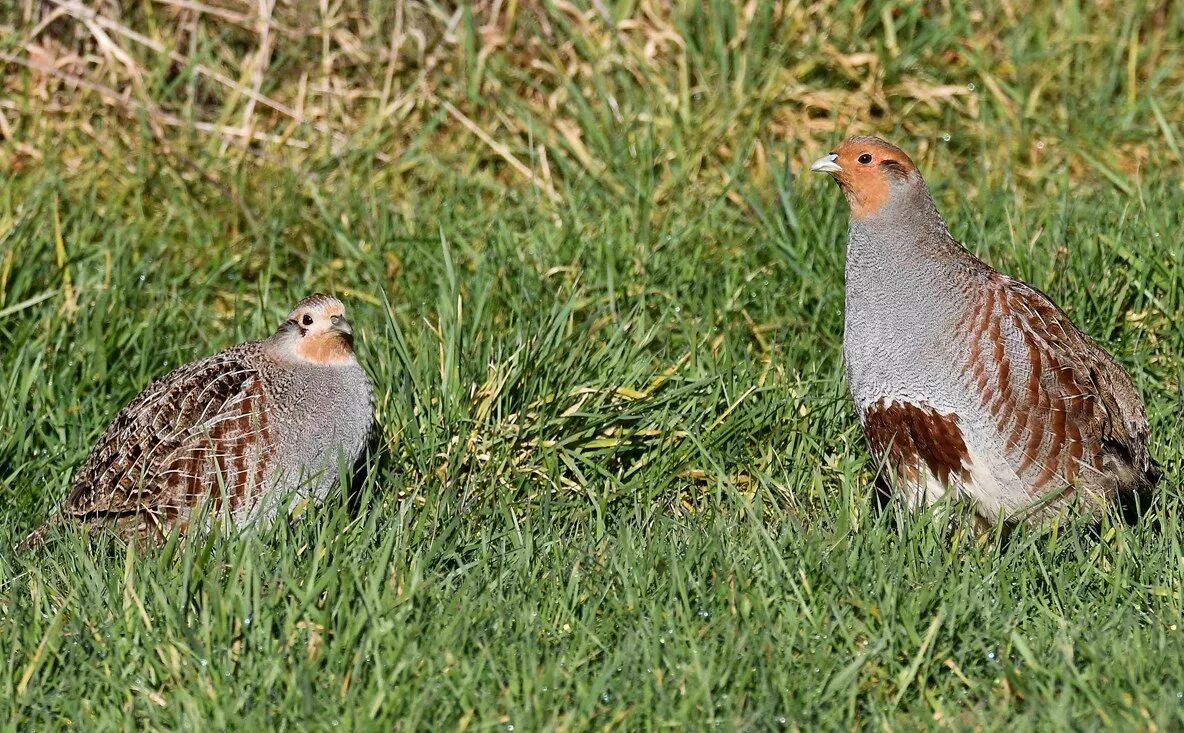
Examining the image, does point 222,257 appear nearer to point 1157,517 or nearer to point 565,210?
point 565,210

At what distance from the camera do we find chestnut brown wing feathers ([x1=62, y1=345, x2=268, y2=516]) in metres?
4.36

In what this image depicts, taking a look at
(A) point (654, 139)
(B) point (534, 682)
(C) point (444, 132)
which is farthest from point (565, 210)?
(B) point (534, 682)

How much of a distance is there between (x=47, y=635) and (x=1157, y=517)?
2.81 meters

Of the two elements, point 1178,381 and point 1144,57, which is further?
point 1144,57

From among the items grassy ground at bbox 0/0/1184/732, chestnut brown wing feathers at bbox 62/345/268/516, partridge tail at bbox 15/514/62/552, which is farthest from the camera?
chestnut brown wing feathers at bbox 62/345/268/516

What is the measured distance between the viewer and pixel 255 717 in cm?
316

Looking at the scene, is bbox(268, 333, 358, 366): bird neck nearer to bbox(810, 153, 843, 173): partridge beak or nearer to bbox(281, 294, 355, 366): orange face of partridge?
bbox(281, 294, 355, 366): orange face of partridge

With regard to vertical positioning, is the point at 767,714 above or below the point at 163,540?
above

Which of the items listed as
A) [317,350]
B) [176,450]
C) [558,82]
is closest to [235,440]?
[176,450]

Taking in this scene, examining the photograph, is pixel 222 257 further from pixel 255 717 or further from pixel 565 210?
pixel 255 717

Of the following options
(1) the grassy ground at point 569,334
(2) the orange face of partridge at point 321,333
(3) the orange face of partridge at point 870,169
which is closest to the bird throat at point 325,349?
(2) the orange face of partridge at point 321,333

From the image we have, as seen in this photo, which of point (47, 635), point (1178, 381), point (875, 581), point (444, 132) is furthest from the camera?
point (444, 132)

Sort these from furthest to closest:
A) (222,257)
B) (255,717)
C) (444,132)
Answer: (444,132) < (222,257) < (255,717)

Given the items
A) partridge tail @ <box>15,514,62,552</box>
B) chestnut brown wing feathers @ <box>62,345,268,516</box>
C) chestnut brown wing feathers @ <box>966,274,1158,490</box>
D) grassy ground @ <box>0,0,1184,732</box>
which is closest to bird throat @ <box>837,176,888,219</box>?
chestnut brown wing feathers @ <box>966,274,1158,490</box>
